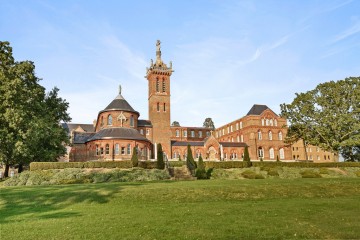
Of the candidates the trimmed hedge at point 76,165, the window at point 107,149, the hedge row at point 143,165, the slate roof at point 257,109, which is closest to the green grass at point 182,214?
the trimmed hedge at point 76,165

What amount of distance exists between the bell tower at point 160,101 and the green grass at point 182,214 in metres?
46.4

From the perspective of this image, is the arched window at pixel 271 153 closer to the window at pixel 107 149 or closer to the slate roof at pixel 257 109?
the slate roof at pixel 257 109

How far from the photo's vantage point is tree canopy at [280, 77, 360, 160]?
52.6 metres

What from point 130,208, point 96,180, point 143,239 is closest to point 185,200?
point 130,208

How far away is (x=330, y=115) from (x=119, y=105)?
123 ft

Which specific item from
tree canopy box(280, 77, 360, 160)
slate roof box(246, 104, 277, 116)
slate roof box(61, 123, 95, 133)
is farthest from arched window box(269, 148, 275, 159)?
slate roof box(61, 123, 95, 133)

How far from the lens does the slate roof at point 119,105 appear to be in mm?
60375

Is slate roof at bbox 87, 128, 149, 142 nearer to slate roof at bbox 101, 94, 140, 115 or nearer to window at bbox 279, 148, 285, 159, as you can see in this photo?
slate roof at bbox 101, 94, 140, 115

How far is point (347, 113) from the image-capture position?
5356 centimetres

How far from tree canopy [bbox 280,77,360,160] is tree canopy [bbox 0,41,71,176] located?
133 ft

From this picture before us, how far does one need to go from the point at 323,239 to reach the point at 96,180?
85.0 ft

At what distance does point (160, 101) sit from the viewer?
226ft

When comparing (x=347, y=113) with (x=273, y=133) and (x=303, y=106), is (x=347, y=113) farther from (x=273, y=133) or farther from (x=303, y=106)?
(x=273, y=133)

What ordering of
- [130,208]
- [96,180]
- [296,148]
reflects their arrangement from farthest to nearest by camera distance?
[296,148] → [96,180] → [130,208]
